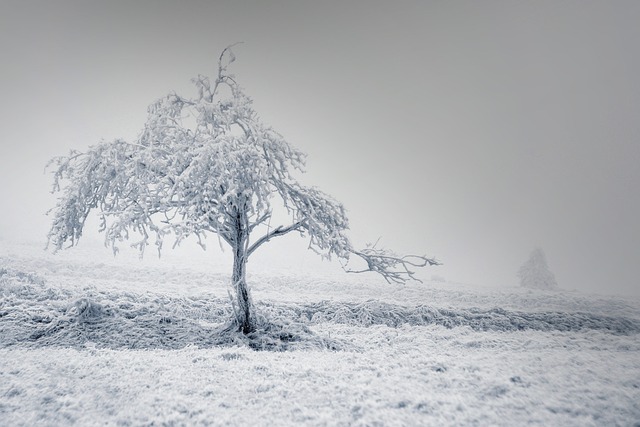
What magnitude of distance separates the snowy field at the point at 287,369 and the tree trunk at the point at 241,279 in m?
0.85

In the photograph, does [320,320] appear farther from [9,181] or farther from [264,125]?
[9,181]

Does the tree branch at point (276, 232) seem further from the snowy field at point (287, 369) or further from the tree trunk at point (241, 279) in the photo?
the snowy field at point (287, 369)

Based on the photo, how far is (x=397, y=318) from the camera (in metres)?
15.7

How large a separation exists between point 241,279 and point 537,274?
41400 millimetres

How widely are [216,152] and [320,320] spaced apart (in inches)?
369

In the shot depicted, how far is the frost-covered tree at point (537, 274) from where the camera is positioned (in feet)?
129

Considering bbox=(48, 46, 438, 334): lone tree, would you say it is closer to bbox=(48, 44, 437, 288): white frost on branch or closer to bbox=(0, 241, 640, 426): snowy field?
bbox=(48, 44, 437, 288): white frost on branch

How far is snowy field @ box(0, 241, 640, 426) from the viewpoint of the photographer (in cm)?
512

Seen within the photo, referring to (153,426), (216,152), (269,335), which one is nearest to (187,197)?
(216,152)

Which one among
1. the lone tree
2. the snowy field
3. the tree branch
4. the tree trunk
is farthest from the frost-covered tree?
the tree trunk

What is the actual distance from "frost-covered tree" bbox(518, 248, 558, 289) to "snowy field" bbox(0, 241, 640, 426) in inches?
1079

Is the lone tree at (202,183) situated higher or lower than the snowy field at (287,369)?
higher

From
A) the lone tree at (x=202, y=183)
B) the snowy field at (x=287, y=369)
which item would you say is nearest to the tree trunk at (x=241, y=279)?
the lone tree at (x=202, y=183)

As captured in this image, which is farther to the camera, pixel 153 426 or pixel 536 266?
pixel 536 266
